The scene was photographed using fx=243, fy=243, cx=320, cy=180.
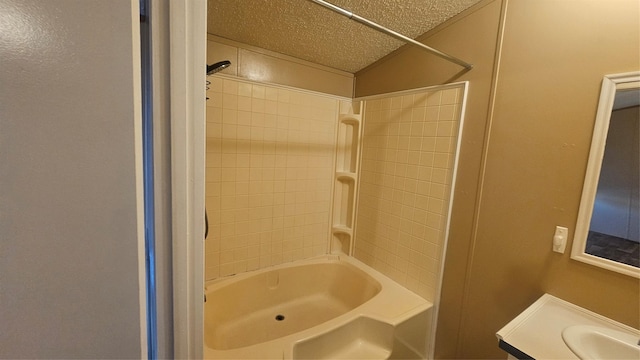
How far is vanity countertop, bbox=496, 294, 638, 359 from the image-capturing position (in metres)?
0.85

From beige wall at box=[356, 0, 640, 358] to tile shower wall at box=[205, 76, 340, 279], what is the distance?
1031 millimetres

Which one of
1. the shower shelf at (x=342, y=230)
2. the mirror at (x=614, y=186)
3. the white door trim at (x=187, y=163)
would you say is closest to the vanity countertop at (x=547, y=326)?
the mirror at (x=614, y=186)

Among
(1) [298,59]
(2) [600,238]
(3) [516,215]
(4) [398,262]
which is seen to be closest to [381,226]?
(4) [398,262]

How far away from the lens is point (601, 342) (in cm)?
91

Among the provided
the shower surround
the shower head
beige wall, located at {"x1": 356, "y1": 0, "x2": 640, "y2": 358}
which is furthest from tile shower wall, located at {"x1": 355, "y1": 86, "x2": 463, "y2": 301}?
the shower head

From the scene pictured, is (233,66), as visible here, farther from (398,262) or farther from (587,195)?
(587,195)

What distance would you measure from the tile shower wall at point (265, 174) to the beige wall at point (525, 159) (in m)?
1.03

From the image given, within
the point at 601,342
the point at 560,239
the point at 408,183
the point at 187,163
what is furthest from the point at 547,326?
the point at 187,163

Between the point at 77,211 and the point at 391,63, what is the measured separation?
2.04 metres

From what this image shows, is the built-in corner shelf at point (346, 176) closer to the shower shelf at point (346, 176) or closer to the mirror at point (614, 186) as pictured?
the shower shelf at point (346, 176)

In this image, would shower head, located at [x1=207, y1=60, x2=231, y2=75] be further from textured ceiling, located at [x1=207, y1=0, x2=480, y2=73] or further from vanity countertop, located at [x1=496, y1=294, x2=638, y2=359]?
vanity countertop, located at [x1=496, y1=294, x2=638, y2=359]

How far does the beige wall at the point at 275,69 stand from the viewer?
168cm

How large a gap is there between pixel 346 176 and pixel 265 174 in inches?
28.9

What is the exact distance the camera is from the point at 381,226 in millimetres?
1999
